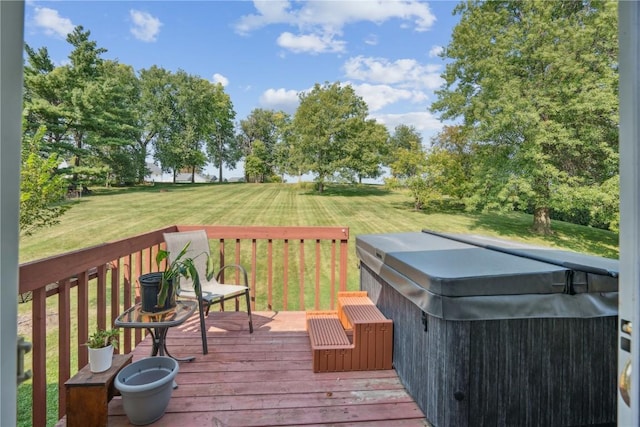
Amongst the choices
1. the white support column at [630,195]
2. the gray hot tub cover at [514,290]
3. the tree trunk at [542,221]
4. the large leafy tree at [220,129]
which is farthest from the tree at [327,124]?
the white support column at [630,195]

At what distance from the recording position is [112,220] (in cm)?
1099

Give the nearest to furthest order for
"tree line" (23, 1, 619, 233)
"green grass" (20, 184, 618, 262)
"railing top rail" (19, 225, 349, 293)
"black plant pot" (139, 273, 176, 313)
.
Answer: "railing top rail" (19, 225, 349, 293)
"black plant pot" (139, 273, 176, 313)
"tree line" (23, 1, 619, 233)
"green grass" (20, 184, 618, 262)

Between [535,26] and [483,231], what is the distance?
20.5 feet

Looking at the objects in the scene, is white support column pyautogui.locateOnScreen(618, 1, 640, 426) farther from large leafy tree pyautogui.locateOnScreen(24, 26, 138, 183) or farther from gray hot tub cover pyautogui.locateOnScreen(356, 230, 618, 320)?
large leafy tree pyautogui.locateOnScreen(24, 26, 138, 183)

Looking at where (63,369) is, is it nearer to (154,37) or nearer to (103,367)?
→ (103,367)

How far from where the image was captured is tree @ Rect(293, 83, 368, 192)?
18.6 meters

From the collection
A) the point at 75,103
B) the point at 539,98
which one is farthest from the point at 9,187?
the point at 75,103

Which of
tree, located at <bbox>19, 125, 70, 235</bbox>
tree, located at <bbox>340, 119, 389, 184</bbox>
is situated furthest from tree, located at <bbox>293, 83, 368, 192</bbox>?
tree, located at <bbox>19, 125, 70, 235</bbox>

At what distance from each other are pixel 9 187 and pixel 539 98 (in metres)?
11.5

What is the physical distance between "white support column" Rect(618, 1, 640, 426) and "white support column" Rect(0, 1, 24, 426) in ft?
4.06

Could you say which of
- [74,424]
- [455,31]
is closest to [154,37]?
[74,424]

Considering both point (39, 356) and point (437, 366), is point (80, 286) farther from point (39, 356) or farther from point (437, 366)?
point (437, 366)

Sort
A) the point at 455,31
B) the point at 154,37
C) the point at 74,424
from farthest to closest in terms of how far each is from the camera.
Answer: the point at 455,31 → the point at 154,37 → the point at 74,424

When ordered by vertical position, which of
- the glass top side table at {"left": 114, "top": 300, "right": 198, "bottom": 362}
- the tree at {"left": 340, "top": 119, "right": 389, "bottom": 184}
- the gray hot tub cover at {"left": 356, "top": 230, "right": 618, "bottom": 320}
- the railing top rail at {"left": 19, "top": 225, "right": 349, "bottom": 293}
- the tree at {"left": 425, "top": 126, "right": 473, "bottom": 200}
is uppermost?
the tree at {"left": 340, "top": 119, "right": 389, "bottom": 184}
